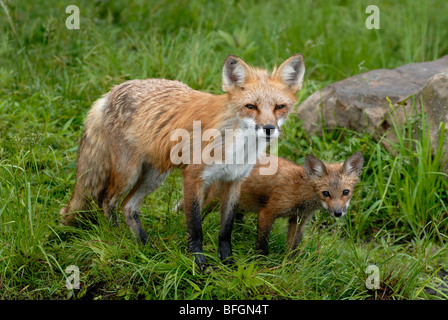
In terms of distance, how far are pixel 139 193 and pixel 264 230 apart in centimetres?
131

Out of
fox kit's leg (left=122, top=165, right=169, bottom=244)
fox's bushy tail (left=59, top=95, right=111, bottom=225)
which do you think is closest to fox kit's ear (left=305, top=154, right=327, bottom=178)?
fox kit's leg (left=122, top=165, right=169, bottom=244)

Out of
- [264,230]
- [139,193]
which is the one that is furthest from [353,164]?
[139,193]

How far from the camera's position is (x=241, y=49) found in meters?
8.71

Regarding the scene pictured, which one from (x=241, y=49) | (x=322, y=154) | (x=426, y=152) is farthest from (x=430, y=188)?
(x=241, y=49)

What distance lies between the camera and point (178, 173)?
21.5 ft

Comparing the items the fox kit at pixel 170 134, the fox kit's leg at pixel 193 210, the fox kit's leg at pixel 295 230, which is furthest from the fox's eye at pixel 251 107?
the fox kit's leg at pixel 295 230

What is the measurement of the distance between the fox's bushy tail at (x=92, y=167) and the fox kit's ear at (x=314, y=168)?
1.93m

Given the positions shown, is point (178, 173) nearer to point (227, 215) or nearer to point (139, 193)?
point (139, 193)

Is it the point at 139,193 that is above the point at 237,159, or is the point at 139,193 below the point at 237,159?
below

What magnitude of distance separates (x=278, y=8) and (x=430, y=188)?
5697 millimetres

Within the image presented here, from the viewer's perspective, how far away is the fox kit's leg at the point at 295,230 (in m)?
5.35

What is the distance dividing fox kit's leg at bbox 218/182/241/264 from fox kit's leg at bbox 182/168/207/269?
0.73 ft
